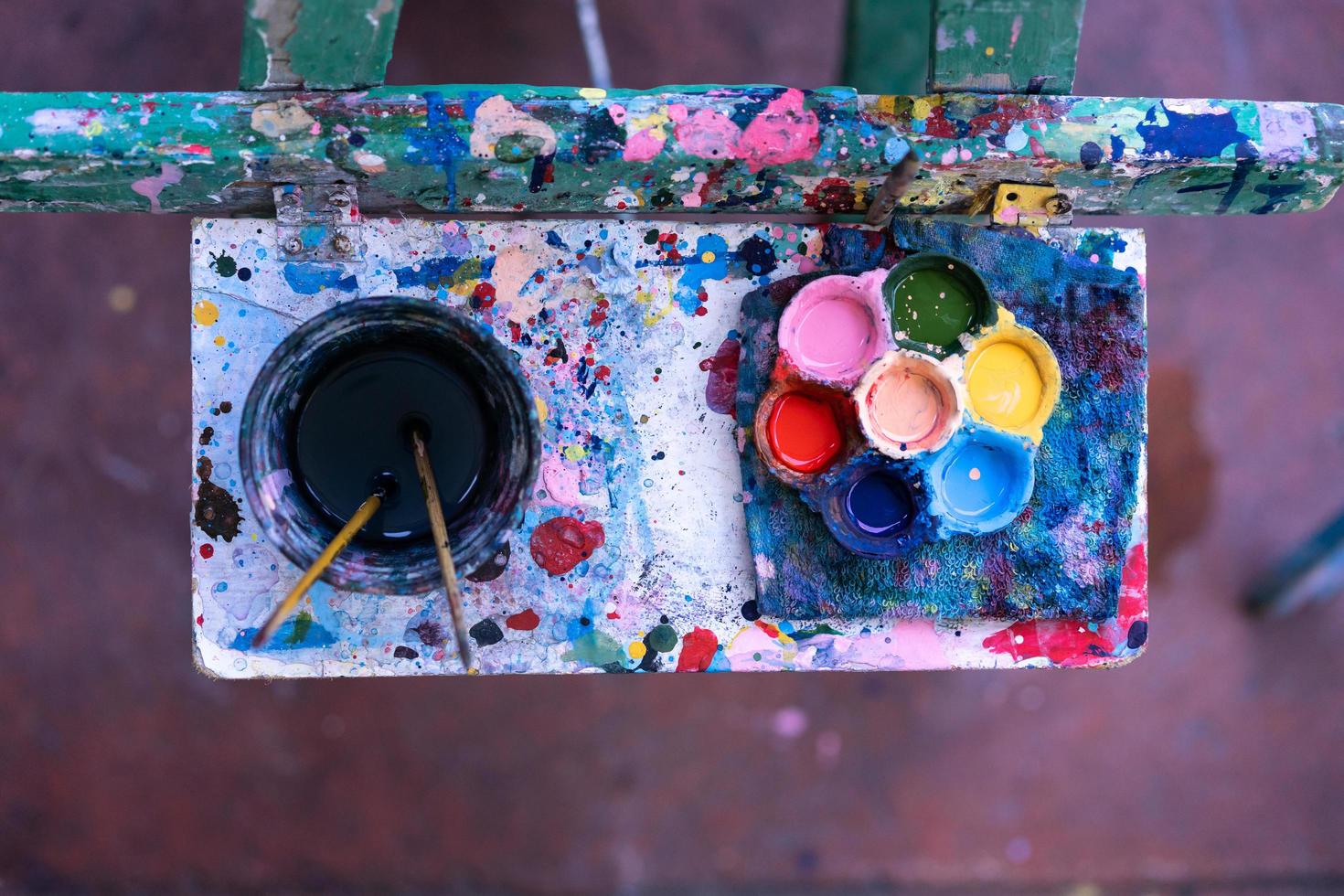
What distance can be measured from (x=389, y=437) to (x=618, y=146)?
502 mm

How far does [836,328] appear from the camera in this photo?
1.40 m

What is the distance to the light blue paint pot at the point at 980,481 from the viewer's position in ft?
4.50

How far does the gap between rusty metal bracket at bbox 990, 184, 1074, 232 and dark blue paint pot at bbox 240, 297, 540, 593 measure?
2.45 feet

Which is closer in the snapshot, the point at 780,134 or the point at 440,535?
the point at 440,535

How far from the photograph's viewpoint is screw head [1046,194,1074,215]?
145 centimetres

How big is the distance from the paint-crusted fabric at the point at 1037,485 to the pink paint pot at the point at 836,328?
0.03 metres

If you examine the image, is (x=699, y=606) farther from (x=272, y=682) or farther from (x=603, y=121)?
(x=272, y=682)

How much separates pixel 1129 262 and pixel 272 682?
6.40 feet

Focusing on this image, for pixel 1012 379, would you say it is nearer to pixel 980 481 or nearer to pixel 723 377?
pixel 980 481

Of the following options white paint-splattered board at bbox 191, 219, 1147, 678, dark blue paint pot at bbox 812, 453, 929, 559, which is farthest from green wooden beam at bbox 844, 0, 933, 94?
dark blue paint pot at bbox 812, 453, 929, 559

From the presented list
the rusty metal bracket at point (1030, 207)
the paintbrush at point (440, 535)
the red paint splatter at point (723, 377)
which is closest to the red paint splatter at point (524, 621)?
the paintbrush at point (440, 535)

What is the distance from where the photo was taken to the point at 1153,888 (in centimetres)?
230

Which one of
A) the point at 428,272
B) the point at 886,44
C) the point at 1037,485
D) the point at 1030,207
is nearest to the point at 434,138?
the point at 428,272

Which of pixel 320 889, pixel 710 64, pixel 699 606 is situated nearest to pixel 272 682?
pixel 320 889
